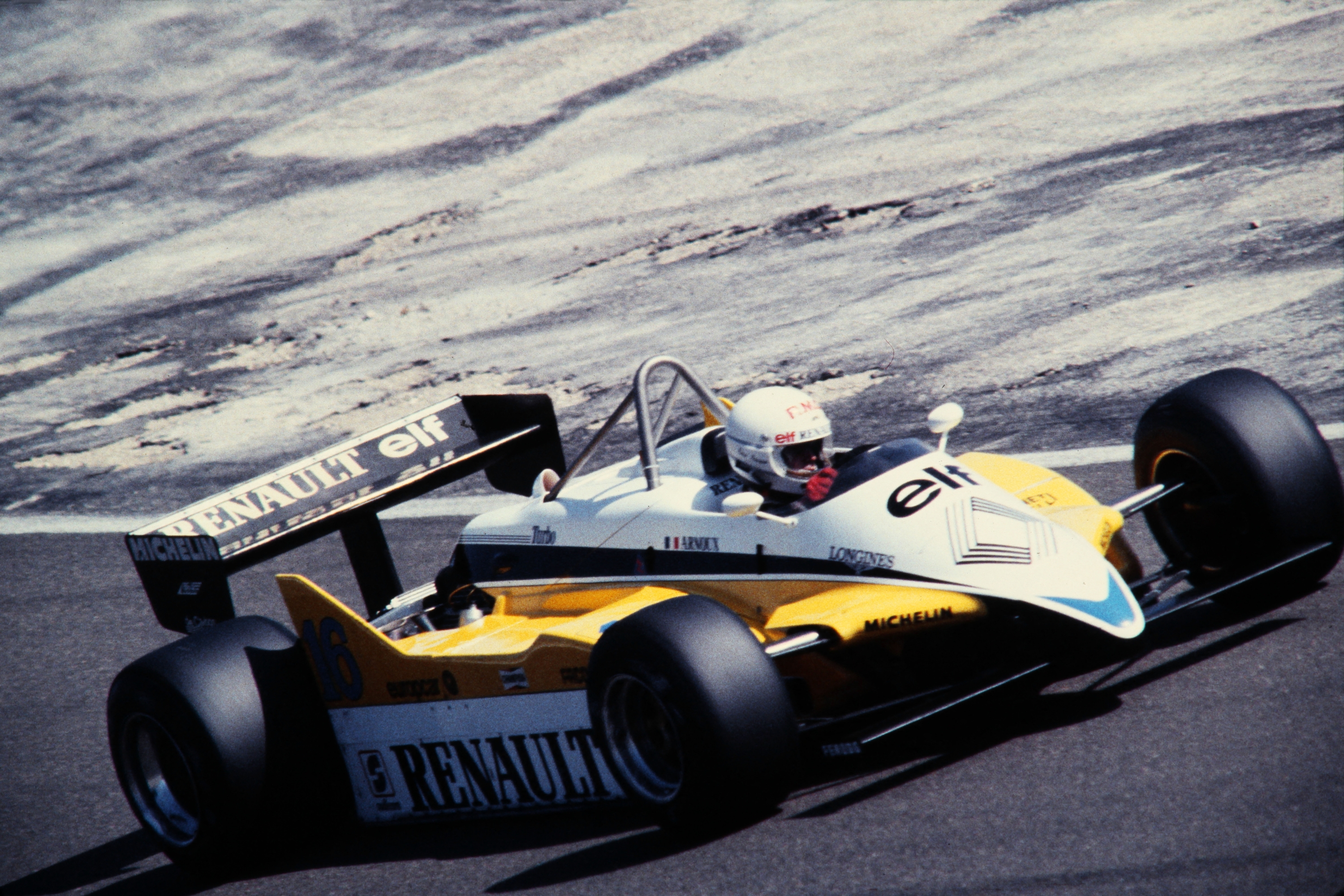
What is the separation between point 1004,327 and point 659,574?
6641 millimetres

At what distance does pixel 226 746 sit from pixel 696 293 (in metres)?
9.50

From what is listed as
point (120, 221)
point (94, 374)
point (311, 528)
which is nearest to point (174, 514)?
point (311, 528)

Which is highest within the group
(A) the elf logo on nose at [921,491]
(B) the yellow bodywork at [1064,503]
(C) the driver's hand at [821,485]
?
(C) the driver's hand at [821,485]

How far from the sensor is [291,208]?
20.2 metres

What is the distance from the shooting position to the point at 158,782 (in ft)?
19.0

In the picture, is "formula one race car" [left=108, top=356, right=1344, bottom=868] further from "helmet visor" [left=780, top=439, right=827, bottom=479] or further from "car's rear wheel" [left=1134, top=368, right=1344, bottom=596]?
"helmet visor" [left=780, top=439, right=827, bottom=479]

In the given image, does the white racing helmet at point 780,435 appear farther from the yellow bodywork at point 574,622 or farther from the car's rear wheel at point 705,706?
the car's rear wheel at point 705,706

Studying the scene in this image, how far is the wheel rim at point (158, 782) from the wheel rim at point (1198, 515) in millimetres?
4124

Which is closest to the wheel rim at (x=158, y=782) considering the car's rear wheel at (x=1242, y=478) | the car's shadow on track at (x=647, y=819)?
the car's shadow on track at (x=647, y=819)

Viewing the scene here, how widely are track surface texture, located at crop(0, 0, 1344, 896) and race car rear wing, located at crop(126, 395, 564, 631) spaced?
115 cm

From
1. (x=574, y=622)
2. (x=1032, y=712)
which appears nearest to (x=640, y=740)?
(x=574, y=622)

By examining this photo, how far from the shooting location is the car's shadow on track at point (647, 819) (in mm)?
4781

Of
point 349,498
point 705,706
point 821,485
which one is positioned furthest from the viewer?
point 349,498

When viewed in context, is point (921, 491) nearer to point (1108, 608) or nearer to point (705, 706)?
point (1108, 608)
